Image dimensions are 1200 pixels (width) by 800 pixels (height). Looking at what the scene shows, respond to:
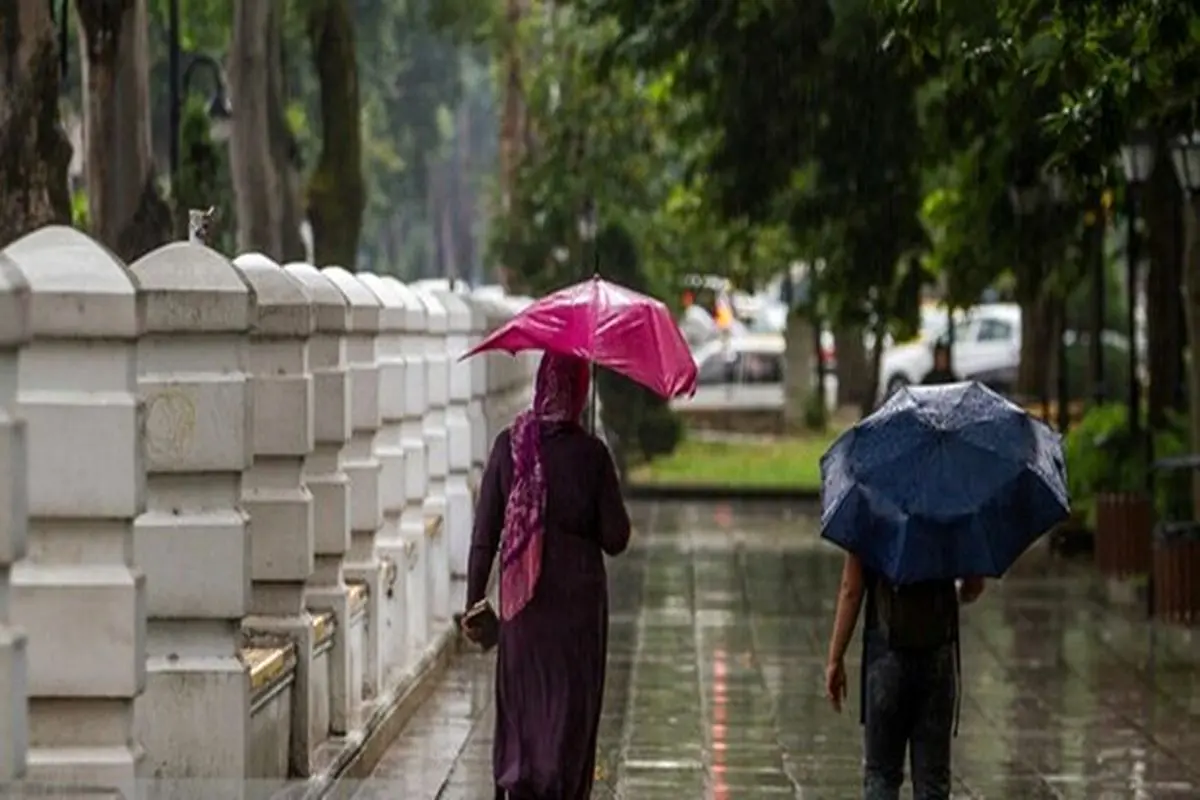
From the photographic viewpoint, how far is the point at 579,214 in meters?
46.6

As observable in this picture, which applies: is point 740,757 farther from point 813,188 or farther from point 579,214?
point 579,214

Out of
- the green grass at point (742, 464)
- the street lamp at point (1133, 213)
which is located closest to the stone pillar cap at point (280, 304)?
the street lamp at point (1133, 213)

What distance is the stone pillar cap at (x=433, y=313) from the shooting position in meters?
20.5

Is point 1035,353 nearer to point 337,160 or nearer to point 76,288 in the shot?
point 337,160

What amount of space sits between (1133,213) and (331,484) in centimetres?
1476

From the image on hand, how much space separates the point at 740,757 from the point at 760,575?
43.4 feet

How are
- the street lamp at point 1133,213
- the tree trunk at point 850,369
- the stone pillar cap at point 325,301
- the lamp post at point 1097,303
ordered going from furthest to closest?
the tree trunk at point 850,369 < the lamp post at point 1097,303 < the street lamp at point 1133,213 < the stone pillar cap at point 325,301

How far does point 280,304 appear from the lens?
14062mm

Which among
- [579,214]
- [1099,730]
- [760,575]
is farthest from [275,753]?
[579,214]

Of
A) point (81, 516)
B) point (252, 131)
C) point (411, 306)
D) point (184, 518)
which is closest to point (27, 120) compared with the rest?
point (411, 306)

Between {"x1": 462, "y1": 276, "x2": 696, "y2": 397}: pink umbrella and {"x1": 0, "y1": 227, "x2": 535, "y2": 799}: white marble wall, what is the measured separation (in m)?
1.05

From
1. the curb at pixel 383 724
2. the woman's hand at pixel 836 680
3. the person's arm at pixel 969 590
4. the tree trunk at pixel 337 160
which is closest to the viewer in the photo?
the woman's hand at pixel 836 680

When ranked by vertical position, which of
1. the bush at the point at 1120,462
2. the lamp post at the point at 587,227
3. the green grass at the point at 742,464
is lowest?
the green grass at the point at 742,464

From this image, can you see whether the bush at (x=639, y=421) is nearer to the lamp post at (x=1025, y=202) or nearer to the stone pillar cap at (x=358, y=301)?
the lamp post at (x=1025, y=202)
